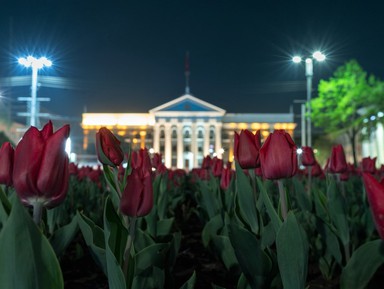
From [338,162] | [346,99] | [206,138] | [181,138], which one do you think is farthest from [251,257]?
[181,138]

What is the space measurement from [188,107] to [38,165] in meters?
51.5

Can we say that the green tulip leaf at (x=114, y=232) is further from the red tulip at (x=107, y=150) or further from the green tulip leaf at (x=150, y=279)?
the red tulip at (x=107, y=150)

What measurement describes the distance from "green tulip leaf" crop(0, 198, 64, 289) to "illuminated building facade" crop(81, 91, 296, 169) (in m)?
50.5

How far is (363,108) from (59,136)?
22752 mm

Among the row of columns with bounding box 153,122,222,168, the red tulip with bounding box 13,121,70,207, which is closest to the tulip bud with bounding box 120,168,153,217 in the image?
the red tulip with bounding box 13,121,70,207

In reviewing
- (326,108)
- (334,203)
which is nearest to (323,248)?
(334,203)

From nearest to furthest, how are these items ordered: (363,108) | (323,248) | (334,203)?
(334,203) < (323,248) < (363,108)

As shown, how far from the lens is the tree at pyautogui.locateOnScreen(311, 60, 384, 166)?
20.1 meters

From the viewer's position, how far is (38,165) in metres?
0.71

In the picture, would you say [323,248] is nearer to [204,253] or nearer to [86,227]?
[204,253]

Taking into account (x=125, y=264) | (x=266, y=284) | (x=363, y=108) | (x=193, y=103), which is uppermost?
(x=193, y=103)

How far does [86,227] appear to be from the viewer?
3.43 feet

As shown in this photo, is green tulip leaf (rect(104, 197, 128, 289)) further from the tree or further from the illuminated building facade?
the illuminated building facade

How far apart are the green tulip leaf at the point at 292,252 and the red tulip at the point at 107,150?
0.50 metres
